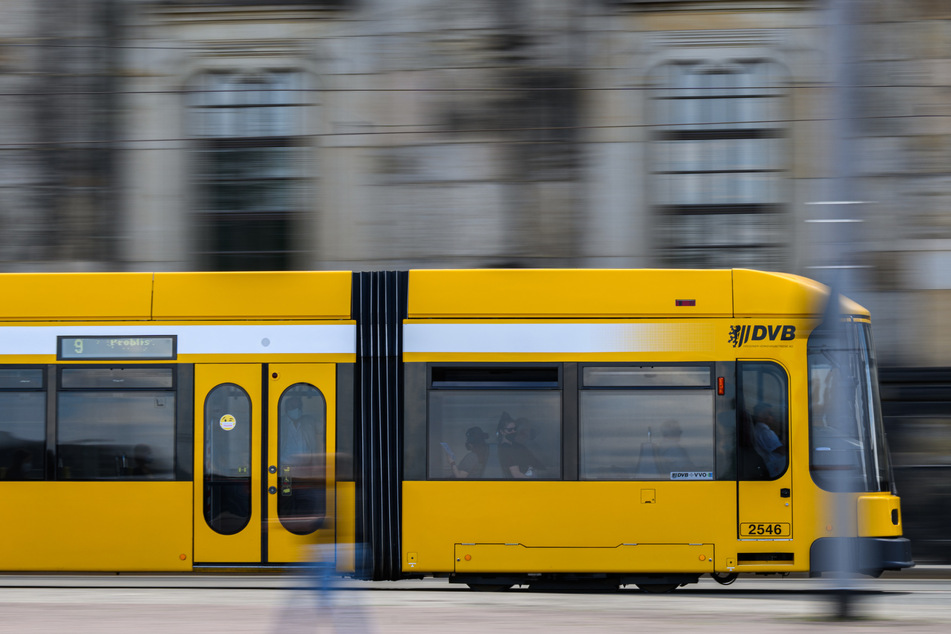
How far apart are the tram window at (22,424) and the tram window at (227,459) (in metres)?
1.50

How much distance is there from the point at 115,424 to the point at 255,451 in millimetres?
1296

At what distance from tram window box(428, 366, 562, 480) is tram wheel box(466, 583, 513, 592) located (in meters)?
0.97

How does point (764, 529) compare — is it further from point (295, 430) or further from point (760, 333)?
point (295, 430)

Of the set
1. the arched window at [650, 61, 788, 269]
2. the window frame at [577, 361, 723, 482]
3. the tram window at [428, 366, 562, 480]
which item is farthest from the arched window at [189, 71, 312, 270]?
the window frame at [577, 361, 723, 482]

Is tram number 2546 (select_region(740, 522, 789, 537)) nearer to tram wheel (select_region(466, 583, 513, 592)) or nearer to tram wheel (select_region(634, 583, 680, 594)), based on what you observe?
tram wheel (select_region(634, 583, 680, 594))

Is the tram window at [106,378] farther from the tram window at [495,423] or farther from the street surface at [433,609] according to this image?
the tram window at [495,423]

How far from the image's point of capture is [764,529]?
28.9ft

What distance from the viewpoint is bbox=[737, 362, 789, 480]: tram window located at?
29.1ft

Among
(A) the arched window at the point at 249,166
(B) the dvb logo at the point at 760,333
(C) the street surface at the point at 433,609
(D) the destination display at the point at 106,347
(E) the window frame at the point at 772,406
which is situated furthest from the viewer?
(A) the arched window at the point at 249,166

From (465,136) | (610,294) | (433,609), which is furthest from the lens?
(465,136)

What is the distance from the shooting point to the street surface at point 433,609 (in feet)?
23.4

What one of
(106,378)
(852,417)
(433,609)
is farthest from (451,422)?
(852,417)

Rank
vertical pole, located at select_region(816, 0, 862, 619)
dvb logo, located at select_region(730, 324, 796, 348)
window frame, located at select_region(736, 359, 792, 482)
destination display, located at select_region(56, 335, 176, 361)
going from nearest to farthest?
vertical pole, located at select_region(816, 0, 862, 619)
window frame, located at select_region(736, 359, 792, 482)
dvb logo, located at select_region(730, 324, 796, 348)
destination display, located at select_region(56, 335, 176, 361)

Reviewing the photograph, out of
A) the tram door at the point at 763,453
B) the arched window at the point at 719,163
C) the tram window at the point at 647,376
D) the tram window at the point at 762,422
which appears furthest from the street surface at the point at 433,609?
the arched window at the point at 719,163
